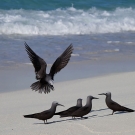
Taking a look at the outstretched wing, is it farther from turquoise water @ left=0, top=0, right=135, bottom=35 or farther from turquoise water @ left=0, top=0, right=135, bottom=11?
turquoise water @ left=0, top=0, right=135, bottom=11

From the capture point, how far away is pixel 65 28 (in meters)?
17.1

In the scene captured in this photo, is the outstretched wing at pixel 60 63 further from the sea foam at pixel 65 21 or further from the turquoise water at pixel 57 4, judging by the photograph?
the turquoise water at pixel 57 4

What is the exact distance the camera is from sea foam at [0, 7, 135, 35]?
16.5 metres

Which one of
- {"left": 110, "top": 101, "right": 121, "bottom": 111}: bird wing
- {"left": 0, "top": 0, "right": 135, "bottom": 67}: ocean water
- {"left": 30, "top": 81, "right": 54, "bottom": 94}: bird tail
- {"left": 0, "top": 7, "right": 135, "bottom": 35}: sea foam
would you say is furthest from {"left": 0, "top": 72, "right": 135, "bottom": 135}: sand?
{"left": 0, "top": 7, "right": 135, "bottom": 35}: sea foam

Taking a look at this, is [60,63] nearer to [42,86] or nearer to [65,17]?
[42,86]

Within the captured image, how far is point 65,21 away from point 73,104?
36.6ft

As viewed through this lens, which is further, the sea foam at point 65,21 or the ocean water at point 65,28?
the sea foam at point 65,21

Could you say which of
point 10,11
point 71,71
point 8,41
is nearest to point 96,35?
point 8,41

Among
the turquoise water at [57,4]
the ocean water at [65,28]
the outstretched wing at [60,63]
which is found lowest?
the outstretched wing at [60,63]

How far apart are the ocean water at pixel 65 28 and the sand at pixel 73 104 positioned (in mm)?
2395

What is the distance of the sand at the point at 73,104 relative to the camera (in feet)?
17.7

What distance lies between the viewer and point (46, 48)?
12.7 meters

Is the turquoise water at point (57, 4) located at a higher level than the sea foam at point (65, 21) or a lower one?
higher

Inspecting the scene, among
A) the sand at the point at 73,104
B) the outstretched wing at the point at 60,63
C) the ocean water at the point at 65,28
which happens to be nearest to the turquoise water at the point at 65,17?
the ocean water at the point at 65,28
